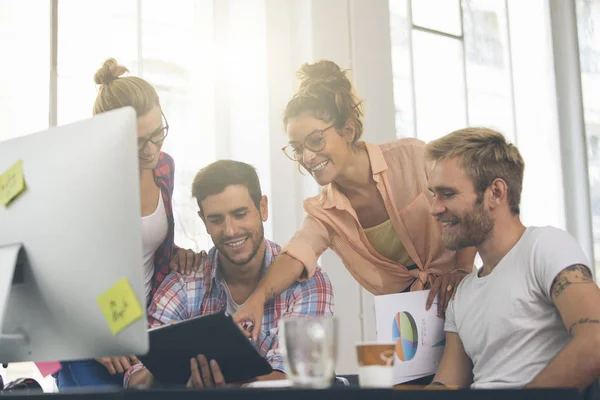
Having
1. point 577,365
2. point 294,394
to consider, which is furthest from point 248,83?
point 294,394

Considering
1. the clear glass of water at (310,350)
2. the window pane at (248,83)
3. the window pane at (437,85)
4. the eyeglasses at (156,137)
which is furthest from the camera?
the window pane at (437,85)

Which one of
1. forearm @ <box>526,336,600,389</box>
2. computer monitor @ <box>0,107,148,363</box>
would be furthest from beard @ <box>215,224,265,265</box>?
computer monitor @ <box>0,107,148,363</box>

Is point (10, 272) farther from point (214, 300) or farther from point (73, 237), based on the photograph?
point (214, 300)

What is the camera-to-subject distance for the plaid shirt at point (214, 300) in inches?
90.7

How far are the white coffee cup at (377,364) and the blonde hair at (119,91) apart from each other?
148 cm

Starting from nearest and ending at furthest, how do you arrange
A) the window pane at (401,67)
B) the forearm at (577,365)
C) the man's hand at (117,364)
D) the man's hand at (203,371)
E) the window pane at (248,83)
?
the man's hand at (203,371) < the forearm at (577,365) < the man's hand at (117,364) < the window pane at (248,83) < the window pane at (401,67)

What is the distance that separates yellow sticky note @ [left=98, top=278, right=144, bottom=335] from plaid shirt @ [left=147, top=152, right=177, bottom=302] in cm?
121

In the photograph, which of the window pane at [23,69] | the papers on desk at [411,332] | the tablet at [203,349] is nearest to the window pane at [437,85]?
the papers on desk at [411,332]

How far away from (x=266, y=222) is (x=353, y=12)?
796 mm

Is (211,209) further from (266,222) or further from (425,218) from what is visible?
(425,218)

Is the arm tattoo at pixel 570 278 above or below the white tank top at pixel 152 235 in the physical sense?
below

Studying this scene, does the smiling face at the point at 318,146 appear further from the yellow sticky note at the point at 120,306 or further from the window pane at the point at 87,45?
the yellow sticky note at the point at 120,306

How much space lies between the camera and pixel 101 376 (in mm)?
2260

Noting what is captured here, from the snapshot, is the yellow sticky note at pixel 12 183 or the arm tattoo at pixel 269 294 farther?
the arm tattoo at pixel 269 294
